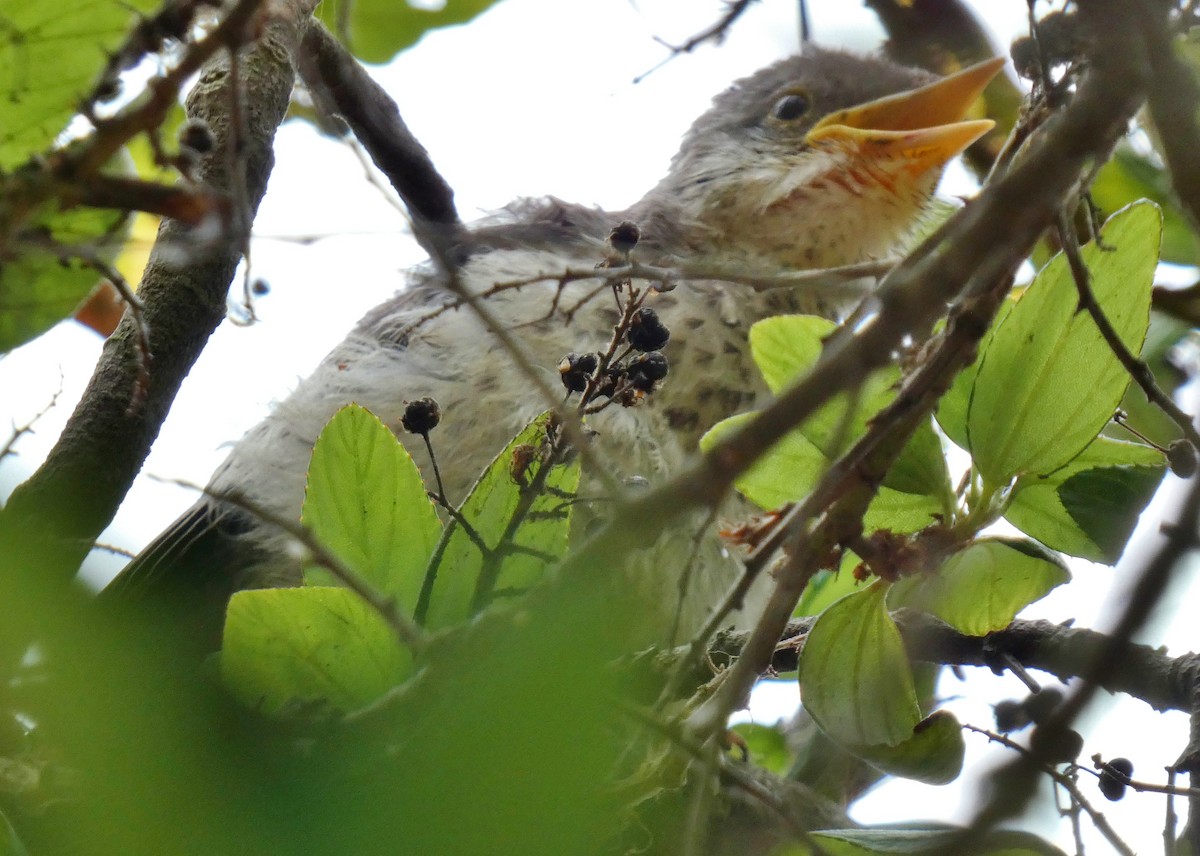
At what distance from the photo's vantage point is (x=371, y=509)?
4.04ft

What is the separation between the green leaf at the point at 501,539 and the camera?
118cm

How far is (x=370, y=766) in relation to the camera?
0.85m

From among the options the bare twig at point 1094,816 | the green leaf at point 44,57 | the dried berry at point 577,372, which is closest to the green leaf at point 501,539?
the dried berry at point 577,372

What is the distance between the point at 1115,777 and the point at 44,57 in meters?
1.43

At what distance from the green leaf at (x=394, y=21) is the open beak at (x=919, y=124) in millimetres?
853

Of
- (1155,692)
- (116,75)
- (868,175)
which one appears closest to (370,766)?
(116,75)

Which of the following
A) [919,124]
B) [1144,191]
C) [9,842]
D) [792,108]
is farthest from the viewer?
[792,108]

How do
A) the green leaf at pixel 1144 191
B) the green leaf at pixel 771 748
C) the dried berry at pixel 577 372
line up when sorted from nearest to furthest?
the dried berry at pixel 577 372 → the green leaf at pixel 1144 191 → the green leaf at pixel 771 748

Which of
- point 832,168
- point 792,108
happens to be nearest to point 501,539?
point 832,168

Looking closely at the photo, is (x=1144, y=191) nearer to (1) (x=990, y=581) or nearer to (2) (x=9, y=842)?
(1) (x=990, y=581)

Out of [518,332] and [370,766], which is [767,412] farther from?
[518,332]

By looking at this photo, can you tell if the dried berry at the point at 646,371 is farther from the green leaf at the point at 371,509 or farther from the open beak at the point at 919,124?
the open beak at the point at 919,124

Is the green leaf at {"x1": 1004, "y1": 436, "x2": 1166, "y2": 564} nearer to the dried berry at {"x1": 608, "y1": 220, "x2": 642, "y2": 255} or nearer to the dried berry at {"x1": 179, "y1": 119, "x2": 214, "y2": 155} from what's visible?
the dried berry at {"x1": 608, "y1": 220, "x2": 642, "y2": 255}

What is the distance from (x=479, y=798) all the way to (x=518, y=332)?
1.33m
